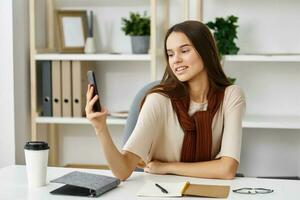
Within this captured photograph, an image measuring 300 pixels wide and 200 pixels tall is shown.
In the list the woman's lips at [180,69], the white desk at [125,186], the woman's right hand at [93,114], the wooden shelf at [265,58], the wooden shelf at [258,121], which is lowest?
the white desk at [125,186]

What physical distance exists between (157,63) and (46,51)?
28.9 inches

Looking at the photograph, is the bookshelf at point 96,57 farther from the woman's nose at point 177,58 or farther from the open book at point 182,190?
the open book at point 182,190

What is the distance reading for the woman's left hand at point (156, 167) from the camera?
1841 millimetres

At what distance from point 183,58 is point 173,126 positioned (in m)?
0.27

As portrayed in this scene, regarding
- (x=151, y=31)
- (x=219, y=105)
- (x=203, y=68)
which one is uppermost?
(x=151, y=31)

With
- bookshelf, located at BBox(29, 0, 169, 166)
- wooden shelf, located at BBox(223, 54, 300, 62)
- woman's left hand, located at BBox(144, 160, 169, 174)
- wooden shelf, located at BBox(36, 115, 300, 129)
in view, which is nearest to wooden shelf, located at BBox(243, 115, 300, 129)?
wooden shelf, located at BBox(36, 115, 300, 129)

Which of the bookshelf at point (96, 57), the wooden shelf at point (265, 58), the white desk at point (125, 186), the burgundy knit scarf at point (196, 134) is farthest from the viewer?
the bookshelf at point (96, 57)

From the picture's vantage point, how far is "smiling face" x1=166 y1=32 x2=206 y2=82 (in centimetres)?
198

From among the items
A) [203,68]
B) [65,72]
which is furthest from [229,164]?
[65,72]

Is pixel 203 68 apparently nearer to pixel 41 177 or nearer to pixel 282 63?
pixel 41 177

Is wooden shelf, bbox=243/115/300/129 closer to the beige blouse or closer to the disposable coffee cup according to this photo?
the beige blouse

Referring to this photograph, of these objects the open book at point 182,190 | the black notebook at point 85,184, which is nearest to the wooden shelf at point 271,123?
the open book at point 182,190

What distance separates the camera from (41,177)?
1.64 m

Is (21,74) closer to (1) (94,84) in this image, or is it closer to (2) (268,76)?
(2) (268,76)
